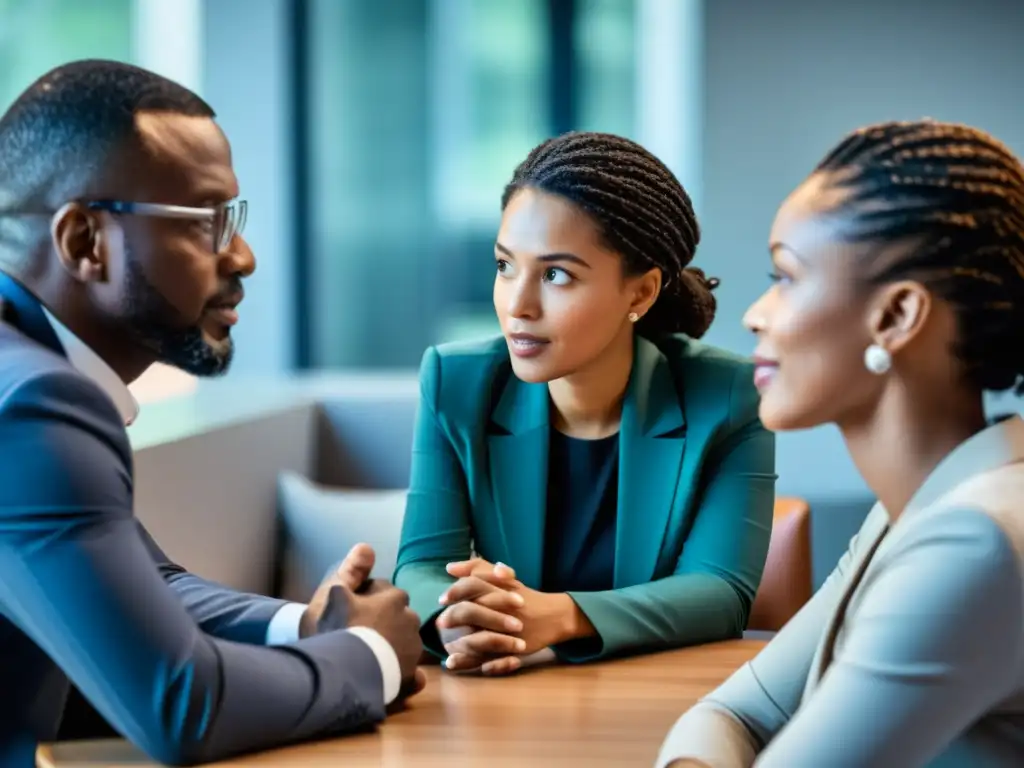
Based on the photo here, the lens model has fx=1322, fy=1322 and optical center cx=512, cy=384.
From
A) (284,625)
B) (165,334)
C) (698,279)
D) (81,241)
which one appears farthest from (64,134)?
(698,279)

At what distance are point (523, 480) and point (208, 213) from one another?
24.0 inches

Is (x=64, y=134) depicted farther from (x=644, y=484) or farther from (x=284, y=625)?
(x=644, y=484)

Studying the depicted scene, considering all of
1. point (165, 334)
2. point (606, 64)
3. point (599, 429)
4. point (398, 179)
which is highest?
point (606, 64)

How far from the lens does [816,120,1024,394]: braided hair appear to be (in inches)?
37.8

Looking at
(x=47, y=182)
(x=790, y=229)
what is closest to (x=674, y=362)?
(x=790, y=229)

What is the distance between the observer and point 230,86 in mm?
4023

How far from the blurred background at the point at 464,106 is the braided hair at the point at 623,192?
4.95 ft

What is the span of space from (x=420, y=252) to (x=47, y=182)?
12.7ft

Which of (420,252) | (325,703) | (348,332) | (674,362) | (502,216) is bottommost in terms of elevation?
(348,332)

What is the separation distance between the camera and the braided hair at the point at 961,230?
959mm

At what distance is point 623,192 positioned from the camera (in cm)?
157

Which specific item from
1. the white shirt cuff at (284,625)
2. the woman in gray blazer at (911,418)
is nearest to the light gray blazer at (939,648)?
the woman in gray blazer at (911,418)

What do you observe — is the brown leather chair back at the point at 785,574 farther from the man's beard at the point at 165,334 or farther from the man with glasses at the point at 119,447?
the man's beard at the point at 165,334

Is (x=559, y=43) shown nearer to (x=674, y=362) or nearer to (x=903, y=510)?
(x=674, y=362)
